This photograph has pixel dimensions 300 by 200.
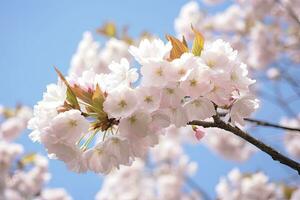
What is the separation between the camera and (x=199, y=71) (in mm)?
1039

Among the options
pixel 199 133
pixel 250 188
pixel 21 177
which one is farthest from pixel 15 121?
pixel 199 133

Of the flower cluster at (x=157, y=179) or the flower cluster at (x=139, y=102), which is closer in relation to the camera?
the flower cluster at (x=139, y=102)

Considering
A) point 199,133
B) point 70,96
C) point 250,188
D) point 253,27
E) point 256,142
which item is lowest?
point 256,142

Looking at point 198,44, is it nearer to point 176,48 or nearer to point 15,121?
point 176,48

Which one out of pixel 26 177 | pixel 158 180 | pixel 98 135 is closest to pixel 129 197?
pixel 158 180

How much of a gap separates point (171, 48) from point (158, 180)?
239 inches

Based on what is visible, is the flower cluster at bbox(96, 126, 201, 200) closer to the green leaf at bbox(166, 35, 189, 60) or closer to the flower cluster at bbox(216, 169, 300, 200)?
the flower cluster at bbox(216, 169, 300, 200)

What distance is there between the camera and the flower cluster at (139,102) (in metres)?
1.04

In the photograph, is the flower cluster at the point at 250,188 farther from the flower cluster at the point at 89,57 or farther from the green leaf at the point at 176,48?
the green leaf at the point at 176,48

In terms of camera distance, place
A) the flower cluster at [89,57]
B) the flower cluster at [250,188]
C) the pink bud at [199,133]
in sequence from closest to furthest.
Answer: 1. the pink bud at [199,133]
2. the flower cluster at [250,188]
3. the flower cluster at [89,57]

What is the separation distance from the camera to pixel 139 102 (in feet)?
3.42

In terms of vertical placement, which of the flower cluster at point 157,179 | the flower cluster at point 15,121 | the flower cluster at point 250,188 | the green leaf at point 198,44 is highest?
the flower cluster at point 15,121

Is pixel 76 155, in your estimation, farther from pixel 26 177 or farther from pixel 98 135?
pixel 26 177

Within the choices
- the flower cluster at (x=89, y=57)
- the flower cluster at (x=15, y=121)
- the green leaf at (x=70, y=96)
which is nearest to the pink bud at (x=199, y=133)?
the green leaf at (x=70, y=96)
